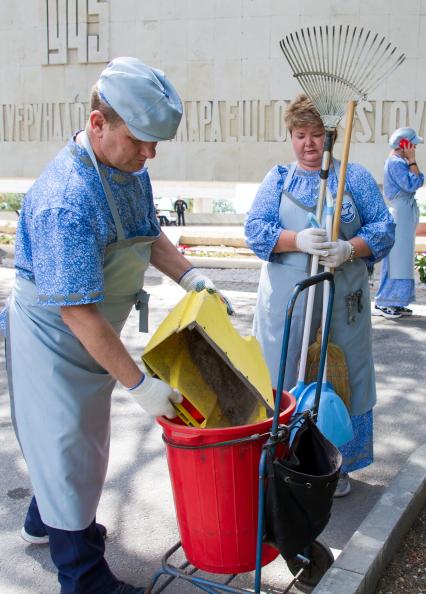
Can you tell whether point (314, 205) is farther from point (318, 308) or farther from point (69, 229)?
point (69, 229)

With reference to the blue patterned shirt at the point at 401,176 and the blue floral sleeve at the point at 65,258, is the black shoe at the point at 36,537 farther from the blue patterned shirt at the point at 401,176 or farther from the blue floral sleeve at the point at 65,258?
the blue patterned shirt at the point at 401,176

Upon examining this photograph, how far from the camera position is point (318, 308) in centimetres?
366

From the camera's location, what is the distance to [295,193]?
145 inches

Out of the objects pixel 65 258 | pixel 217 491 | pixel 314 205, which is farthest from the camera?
pixel 314 205

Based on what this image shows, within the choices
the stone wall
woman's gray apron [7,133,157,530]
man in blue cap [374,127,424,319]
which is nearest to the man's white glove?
woman's gray apron [7,133,157,530]

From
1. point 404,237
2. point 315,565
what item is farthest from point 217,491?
point 404,237

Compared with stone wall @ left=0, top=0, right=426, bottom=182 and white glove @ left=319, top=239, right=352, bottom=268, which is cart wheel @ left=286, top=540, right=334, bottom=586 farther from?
stone wall @ left=0, top=0, right=426, bottom=182

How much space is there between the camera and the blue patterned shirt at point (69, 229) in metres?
2.35

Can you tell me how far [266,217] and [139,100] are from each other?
58.3 inches

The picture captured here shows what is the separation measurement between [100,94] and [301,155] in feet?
4.76

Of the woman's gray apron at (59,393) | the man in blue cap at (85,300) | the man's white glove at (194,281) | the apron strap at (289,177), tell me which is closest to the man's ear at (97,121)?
the man in blue cap at (85,300)

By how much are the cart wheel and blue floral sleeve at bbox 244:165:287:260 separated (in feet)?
4.46

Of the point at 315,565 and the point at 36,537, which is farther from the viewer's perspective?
the point at 36,537

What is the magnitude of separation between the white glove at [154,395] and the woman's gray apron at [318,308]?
1.34m
